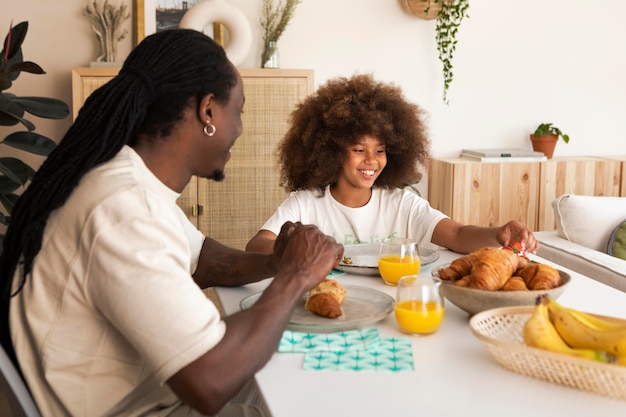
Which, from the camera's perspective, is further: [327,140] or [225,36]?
[225,36]

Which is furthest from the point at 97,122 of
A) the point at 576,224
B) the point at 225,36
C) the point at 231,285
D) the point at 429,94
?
the point at 429,94

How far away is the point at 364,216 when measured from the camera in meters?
2.79

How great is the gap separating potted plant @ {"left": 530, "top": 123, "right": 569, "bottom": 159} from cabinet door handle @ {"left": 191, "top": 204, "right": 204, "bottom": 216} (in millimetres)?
1963

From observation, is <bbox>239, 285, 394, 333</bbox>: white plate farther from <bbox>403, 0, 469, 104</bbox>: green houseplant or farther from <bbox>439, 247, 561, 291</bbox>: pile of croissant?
<bbox>403, 0, 469, 104</bbox>: green houseplant

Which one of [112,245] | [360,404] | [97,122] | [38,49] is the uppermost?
[38,49]

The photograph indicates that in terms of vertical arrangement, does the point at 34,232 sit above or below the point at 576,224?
above

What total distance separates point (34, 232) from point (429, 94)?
341cm

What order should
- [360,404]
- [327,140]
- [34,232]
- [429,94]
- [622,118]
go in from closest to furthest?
[360,404], [34,232], [327,140], [429,94], [622,118]

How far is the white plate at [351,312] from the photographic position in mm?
1619

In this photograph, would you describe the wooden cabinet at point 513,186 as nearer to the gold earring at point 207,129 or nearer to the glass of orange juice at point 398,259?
the glass of orange juice at point 398,259

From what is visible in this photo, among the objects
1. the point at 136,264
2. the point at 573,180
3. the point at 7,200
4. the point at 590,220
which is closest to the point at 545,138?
the point at 573,180

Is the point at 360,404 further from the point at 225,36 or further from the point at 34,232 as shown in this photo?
the point at 225,36

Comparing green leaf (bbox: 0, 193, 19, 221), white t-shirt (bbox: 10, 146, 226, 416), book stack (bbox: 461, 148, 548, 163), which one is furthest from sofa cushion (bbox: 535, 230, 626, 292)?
green leaf (bbox: 0, 193, 19, 221)

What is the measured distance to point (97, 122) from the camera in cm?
151
